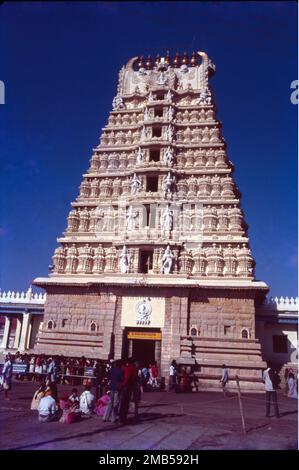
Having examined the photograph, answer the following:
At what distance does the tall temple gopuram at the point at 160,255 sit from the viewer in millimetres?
25656

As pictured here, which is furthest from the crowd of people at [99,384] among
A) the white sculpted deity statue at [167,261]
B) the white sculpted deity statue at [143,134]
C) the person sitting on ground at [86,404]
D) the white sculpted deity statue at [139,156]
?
the white sculpted deity statue at [143,134]

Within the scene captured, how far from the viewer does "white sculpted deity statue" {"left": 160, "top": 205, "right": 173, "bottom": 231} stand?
2872cm

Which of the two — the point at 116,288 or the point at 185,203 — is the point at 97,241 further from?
the point at 185,203

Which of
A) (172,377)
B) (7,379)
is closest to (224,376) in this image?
(172,377)

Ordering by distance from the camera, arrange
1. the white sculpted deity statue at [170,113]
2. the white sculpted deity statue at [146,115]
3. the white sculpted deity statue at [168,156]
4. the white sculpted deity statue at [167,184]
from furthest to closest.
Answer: the white sculpted deity statue at [146,115] < the white sculpted deity statue at [170,113] < the white sculpted deity statue at [168,156] < the white sculpted deity statue at [167,184]

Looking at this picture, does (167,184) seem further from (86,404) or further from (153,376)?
(86,404)

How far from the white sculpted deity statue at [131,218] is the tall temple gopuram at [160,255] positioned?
0.26 feet

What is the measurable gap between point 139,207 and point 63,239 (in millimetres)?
6557

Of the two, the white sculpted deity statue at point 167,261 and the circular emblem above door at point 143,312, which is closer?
the circular emblem above door at point 143,312

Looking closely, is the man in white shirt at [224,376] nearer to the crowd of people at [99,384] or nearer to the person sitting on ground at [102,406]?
the crowd of people at [99,384]

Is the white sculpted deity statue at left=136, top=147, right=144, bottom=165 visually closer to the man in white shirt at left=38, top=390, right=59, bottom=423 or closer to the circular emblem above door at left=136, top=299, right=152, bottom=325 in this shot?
the circular emblem above door at left=136, top=299, right=152, bottom=325
